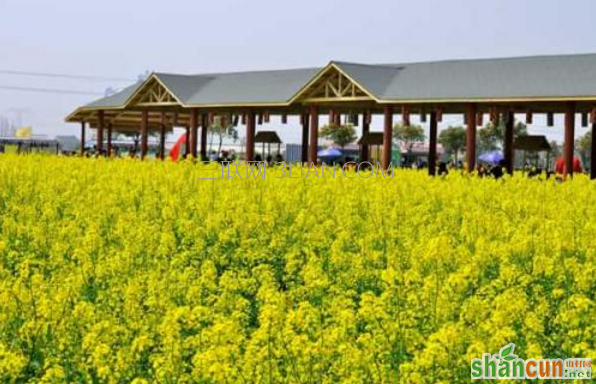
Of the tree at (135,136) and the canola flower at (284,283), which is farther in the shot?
the tree at (135,136)

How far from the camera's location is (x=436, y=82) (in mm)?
23469

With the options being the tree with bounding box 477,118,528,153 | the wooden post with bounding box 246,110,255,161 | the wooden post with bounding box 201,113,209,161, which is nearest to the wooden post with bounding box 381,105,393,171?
the wooden post with bounding box 246,110,255,161

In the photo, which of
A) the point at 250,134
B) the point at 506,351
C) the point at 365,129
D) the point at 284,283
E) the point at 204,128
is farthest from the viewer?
the point at 204,128

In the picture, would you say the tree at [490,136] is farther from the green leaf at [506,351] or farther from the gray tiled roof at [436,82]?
the green leaf at [506,351]

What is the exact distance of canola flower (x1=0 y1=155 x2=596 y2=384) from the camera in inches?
158

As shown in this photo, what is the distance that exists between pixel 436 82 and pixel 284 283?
16990 mm

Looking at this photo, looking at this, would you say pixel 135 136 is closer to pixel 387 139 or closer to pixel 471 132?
pixel 387 139

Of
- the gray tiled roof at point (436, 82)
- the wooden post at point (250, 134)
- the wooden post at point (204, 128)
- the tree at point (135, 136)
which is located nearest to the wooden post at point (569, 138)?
the gray tiled roof at point (436, 82)

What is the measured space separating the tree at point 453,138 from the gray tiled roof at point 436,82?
50174mm

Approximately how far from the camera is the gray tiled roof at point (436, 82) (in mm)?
20766

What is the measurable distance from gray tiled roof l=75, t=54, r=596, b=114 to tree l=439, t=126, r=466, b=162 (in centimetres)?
5017

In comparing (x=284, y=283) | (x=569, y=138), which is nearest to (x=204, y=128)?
(x=569, y=138)

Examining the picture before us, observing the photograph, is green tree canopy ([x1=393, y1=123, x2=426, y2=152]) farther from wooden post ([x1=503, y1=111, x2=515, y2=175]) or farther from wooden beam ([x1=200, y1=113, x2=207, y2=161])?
wooden post ([x1=503, y1=111, x2=515, y2=175])

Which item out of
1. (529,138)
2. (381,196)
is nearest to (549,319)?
(381,196)
